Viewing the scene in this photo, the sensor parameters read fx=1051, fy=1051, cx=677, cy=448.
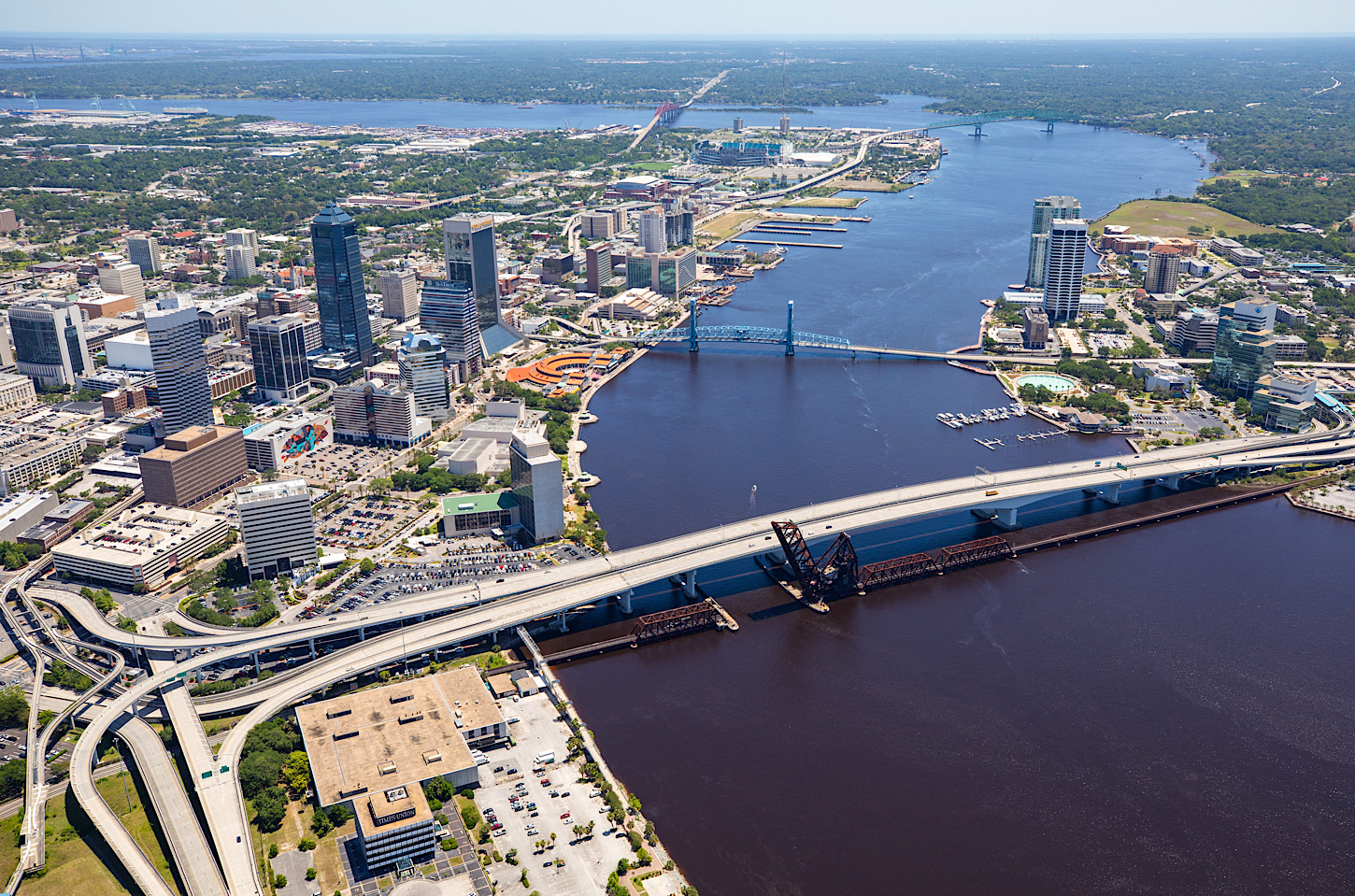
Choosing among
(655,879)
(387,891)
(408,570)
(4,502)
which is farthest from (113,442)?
(655,879)

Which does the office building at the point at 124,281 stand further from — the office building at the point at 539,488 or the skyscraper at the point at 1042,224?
the skyscraper at the point at 1042,224

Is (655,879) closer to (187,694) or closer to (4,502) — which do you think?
(187,694)

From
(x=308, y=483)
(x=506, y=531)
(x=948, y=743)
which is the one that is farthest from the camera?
(x=308, y=483)

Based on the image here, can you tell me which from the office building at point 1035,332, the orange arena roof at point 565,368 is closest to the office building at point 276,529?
the orange arena roof at point 565,368

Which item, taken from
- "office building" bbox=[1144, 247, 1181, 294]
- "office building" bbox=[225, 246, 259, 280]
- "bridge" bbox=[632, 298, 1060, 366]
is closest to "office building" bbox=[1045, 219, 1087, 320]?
"office building" bbox=[1144, 247, 1181, 294]

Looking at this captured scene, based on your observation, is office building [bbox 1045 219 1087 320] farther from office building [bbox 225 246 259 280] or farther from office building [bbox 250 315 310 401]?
office building [bbox 225 246 259 280]
